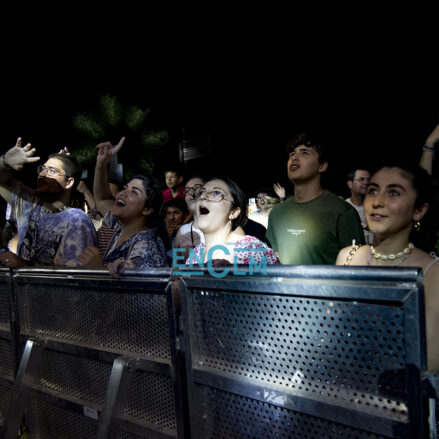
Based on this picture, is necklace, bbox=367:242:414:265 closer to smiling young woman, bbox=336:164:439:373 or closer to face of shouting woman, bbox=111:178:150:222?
smiling young woman, bbox=336:164:439:373

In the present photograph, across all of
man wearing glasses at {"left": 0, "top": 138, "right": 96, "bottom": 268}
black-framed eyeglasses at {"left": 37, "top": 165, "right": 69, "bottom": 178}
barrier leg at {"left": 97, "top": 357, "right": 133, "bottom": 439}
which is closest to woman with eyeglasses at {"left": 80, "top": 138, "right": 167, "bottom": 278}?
man wearing glasses at {"left": 0, "top": 138, "right": 96, "bottom": 268}

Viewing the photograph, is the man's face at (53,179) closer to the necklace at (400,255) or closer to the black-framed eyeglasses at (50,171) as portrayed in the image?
the black-framed eyeglasses at (50,171)

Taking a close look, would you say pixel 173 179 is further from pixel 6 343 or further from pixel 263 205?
pixel 6 343

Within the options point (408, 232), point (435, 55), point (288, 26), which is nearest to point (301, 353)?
point (408, 232)

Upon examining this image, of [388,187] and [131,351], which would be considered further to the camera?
[131,351]

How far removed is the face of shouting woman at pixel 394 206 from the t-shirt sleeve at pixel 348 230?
877 mm

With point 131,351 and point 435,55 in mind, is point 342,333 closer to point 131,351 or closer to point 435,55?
point 131,351

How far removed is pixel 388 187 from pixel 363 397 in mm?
1021

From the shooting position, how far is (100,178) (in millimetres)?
3518

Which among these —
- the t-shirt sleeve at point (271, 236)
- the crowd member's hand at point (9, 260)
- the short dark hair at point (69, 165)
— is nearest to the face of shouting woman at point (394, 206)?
the t-shirt sleeve at point (271, 236)

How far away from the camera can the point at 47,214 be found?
9.98ft

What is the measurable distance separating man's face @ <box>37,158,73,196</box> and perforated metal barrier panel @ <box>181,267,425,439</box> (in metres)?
1.97

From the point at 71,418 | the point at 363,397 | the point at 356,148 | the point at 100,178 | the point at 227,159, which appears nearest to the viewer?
the point at 363,397

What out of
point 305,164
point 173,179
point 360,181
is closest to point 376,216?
point 305,164
